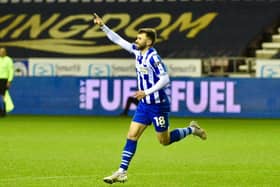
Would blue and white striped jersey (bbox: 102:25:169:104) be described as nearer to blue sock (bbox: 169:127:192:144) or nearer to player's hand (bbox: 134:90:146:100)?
player's hand (bbox: 134:90:146:100)

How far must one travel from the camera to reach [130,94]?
28.5 metres

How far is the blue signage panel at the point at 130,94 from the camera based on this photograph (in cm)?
2792

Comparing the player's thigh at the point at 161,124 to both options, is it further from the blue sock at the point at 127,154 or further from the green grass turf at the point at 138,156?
the green grass turf at the point at 138,156

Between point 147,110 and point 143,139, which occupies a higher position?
point 147,110

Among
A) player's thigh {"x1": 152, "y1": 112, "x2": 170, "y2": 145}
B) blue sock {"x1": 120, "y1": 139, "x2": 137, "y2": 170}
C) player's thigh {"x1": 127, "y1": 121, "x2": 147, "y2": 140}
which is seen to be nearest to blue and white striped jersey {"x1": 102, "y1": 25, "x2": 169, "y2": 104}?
player's thigh {"x1": 152, "y1": 112, "x2": 170, "y2": 145}

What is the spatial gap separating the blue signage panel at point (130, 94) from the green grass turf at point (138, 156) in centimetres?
338

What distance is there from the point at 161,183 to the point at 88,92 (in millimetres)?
17374

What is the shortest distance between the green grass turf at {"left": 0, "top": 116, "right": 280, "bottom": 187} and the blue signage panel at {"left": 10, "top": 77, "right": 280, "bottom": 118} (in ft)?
11.1

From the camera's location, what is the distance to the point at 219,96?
1103 inches

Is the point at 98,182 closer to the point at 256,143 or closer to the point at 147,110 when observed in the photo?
the point at 147,110

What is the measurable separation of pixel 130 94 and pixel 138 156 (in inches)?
511

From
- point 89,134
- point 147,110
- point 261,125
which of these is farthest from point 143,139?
point 147,110

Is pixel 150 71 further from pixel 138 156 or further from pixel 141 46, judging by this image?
pixel 138 156

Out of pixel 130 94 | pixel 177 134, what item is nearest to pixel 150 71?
pixel 177 134
